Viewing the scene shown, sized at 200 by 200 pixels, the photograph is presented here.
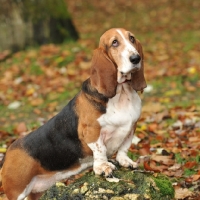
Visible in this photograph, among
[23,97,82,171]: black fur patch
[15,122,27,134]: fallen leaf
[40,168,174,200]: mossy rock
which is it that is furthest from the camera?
[15,122,27,134]: fallen leaf

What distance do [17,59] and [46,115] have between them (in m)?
3.05

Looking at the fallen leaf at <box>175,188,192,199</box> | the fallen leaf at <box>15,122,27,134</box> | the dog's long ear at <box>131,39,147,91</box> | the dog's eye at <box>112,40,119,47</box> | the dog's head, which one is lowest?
the fallen leaf at <box>175,188,192,199</box>

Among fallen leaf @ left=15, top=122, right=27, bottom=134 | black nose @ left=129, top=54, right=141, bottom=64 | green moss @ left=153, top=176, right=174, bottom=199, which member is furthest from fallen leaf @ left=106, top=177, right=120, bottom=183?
fallen leaf @ left=15, top=122, right=27, bottom=134

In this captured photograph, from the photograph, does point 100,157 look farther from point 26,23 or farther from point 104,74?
point 26,23

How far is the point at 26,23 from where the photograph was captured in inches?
439

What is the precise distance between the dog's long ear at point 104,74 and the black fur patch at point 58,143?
46cm

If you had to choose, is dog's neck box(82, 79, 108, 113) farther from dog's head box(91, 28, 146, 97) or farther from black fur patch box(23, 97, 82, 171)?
black fur patch box(23, 97, 82, 171)

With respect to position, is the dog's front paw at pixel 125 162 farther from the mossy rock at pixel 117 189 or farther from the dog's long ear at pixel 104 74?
the dog's long ear at pixel 104 74

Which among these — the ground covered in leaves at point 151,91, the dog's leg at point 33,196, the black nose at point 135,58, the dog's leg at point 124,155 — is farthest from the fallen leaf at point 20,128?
the black nose at point 135,58

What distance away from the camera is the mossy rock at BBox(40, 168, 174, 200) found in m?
3.64

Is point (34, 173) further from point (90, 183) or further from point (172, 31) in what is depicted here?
point (172, 31)

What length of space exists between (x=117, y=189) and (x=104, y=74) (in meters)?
0.92

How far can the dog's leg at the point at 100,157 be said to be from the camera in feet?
13.0

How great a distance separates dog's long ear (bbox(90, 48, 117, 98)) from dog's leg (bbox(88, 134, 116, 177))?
0.42 meters
